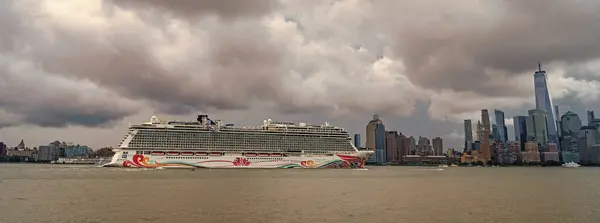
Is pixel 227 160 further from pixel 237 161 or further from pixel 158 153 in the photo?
pixel 158 153

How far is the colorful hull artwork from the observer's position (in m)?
117

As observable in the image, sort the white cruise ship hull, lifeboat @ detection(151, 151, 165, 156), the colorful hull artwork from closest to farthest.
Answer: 1. the colorful hull artwork
2. the white cruise ship hull
3. lifeboat @ detection(151, 151, 165, 156)

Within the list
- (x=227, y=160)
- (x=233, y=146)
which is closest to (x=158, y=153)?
(x=227, y=160)

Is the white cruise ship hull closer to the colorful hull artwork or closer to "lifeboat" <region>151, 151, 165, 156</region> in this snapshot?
the colorful hull artwork

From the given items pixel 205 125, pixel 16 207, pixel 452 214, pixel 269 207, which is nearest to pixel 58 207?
pixel 16 207

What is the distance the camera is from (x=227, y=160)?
403ft

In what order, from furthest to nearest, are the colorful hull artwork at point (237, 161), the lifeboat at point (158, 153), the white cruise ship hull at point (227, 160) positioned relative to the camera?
the lifeboat at point (158, 153) < the white cruise ship hull at point (227, 160) < the colorful hull artwork at point (237, 161)

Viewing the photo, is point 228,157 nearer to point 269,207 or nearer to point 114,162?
point 114,162

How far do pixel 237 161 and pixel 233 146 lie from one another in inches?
207

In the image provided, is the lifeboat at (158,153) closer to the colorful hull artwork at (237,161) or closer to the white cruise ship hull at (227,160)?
the white cruise ship hull at (227,160)

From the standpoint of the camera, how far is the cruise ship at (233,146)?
387 feet

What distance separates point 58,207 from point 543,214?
120 feet

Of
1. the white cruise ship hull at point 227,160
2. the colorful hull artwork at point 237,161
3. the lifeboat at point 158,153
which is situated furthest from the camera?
the lifeboat at point 158,153

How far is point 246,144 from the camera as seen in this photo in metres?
128
